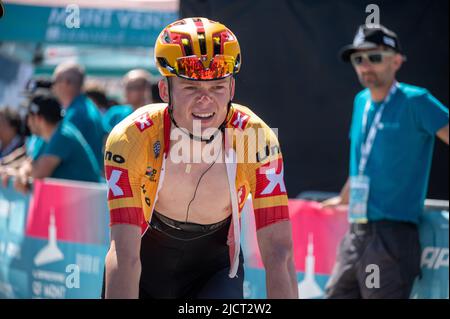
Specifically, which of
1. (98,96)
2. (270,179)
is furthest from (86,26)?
(270,179)

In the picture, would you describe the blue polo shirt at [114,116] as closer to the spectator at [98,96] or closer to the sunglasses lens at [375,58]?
the spectator at [98,96]

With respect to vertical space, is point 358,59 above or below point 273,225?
above

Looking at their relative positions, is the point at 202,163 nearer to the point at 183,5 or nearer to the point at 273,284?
the point at 273,284

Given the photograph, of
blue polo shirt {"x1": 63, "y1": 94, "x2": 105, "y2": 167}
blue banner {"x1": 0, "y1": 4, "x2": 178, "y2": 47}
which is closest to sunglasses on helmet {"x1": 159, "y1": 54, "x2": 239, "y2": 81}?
blue polo shirt {"x1": 63, "y1": 94, "x2": 105, "y2": 167}

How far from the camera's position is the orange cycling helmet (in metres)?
3.65

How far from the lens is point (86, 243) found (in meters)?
7.35

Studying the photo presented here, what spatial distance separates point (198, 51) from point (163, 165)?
0.53 m

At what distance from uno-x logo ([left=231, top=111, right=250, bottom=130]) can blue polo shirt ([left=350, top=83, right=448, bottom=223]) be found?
240 cm

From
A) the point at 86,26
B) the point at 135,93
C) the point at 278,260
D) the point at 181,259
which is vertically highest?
the point at 86,26

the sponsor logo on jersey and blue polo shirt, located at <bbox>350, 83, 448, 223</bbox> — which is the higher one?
the sponsor logo on jersey

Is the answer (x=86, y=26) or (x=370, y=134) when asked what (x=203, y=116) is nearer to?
(x=370, y=134)

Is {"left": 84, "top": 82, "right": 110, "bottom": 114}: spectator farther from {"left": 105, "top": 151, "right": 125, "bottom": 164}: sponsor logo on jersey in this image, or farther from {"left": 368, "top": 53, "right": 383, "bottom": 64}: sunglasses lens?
{"left": 105, "top": 151, "right": 125, "bottom": 164}: sponsor logo on jersey

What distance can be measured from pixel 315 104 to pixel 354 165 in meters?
1.93
